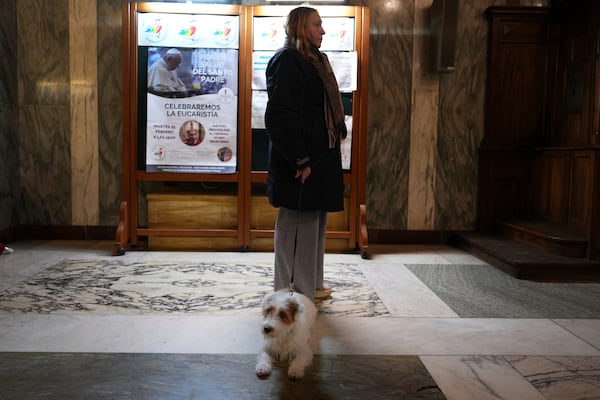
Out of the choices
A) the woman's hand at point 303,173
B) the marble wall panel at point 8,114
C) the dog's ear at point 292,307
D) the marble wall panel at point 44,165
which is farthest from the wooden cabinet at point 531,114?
the marble wall panel at point 8,114

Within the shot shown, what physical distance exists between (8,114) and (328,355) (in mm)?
4099

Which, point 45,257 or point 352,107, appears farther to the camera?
point 352,107

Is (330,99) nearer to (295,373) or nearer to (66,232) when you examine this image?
(295,373)

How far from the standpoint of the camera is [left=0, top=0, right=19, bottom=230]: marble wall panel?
4.92 meters

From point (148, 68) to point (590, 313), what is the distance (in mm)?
3778

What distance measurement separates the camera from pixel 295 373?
2.13 m

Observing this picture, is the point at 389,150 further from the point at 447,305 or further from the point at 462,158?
the point at 447,305

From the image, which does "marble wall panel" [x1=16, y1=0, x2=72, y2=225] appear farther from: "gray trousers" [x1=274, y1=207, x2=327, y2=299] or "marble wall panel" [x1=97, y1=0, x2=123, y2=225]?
"gray trousers" [x1=274, y1=207, x2=327, y2=299]

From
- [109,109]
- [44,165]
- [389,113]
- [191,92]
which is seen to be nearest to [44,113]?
[44,165]

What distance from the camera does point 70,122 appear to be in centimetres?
520

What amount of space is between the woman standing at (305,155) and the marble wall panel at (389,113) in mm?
2328

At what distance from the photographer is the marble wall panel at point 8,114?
4922 mm

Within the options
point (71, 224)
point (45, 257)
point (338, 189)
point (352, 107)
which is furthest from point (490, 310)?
point (71, 224)

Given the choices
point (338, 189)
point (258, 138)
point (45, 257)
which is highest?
point (258, 138)
